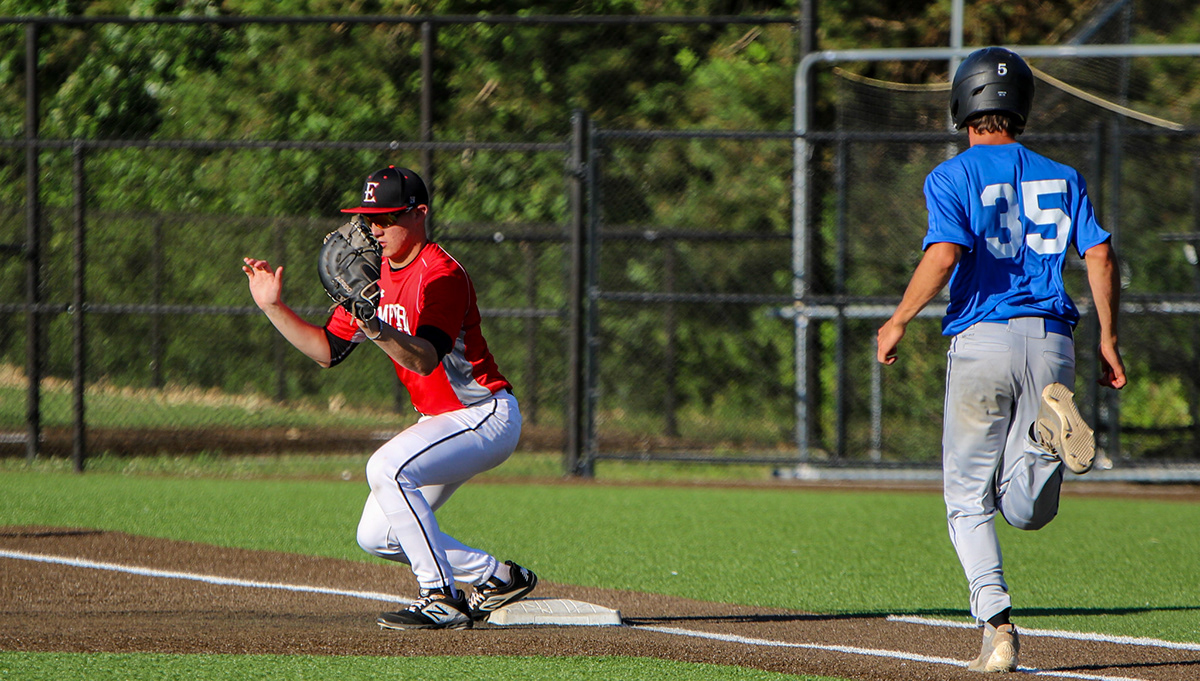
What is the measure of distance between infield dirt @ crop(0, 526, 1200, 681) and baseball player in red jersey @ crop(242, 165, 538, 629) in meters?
0.20

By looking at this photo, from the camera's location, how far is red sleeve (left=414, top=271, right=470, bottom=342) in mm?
4855

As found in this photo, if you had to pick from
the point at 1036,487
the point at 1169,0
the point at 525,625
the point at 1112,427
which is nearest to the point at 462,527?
the point at 525,625

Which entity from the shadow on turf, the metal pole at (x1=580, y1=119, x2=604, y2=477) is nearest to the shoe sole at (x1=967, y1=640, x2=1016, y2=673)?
the shadow on turf

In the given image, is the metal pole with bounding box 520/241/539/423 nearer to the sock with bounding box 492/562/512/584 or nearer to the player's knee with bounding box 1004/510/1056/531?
the sock with bounding box 492/562/512/584

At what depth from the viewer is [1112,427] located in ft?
33.4

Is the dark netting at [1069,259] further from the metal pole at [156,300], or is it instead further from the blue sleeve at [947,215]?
the metal pole at [156,300]

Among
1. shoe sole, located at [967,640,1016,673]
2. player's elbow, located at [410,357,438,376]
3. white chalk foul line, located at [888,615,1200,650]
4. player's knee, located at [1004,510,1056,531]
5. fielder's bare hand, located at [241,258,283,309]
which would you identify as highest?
fielder's bare hand, located at [241,258,283,309]

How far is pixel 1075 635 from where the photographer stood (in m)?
5.19

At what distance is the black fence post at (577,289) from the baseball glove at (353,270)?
5.58m

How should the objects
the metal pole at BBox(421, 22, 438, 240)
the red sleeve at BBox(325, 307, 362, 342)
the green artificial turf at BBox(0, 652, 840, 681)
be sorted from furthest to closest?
the metal pole at BBox(421, 22, 438, 240), the red sleeve at BBox(325, 307, 362, 342), the green artificial turf at BBox(0, 652, 840, 681)

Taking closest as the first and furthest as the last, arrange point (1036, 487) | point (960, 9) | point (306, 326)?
point (1036, 487) → point (306, 326) → point (960, 9)

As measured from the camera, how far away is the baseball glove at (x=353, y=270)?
4523 mm

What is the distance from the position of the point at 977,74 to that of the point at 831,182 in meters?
11.2

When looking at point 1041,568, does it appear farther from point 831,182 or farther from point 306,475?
point 831,182
